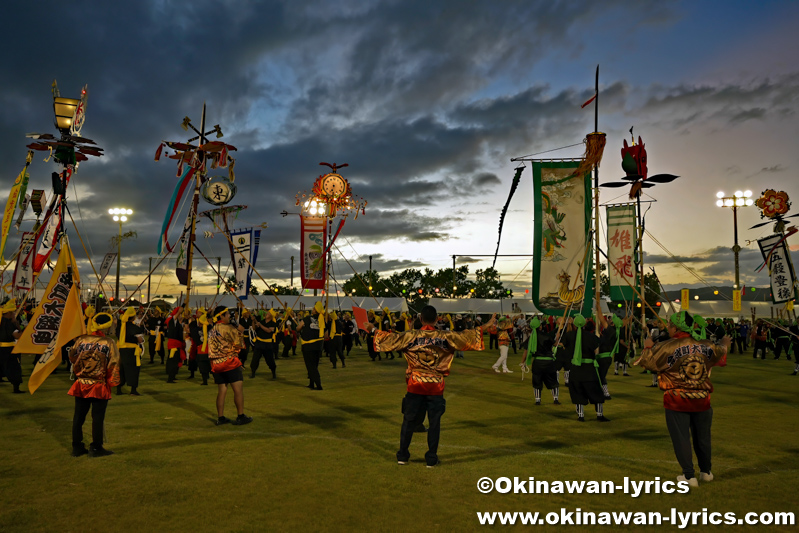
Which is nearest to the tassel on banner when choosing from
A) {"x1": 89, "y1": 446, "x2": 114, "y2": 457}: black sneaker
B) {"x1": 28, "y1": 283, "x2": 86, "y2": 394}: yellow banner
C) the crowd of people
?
the crowd of people

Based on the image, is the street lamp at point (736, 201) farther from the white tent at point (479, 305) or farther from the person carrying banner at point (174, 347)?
the person carrying banner at point (174, 347)

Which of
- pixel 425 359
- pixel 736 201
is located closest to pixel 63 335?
pixel 425 359

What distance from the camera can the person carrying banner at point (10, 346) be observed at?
39.8 feet

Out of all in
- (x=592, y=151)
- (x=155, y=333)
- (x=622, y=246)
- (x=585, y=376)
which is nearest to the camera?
(x=585, y=376)

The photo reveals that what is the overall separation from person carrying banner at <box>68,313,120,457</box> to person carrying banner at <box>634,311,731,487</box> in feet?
22.5

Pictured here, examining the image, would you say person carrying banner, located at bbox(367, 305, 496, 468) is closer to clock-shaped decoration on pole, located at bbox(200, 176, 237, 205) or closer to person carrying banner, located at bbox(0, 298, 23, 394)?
person carrying banner, located at bbox(0, 298, 23, 394)

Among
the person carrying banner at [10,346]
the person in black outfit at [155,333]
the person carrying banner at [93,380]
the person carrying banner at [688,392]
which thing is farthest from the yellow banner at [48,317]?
the person in black outfit at [155,333]

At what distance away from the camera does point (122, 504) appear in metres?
5.33

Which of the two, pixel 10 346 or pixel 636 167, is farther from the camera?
pixel 10 346

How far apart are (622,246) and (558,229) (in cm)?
499

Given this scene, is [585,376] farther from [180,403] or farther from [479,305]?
[479,305]

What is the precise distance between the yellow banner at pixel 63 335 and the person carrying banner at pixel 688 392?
7.77 metres

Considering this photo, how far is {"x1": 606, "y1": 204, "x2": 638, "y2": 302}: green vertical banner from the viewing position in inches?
590

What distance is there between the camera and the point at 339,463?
22.4 ft
